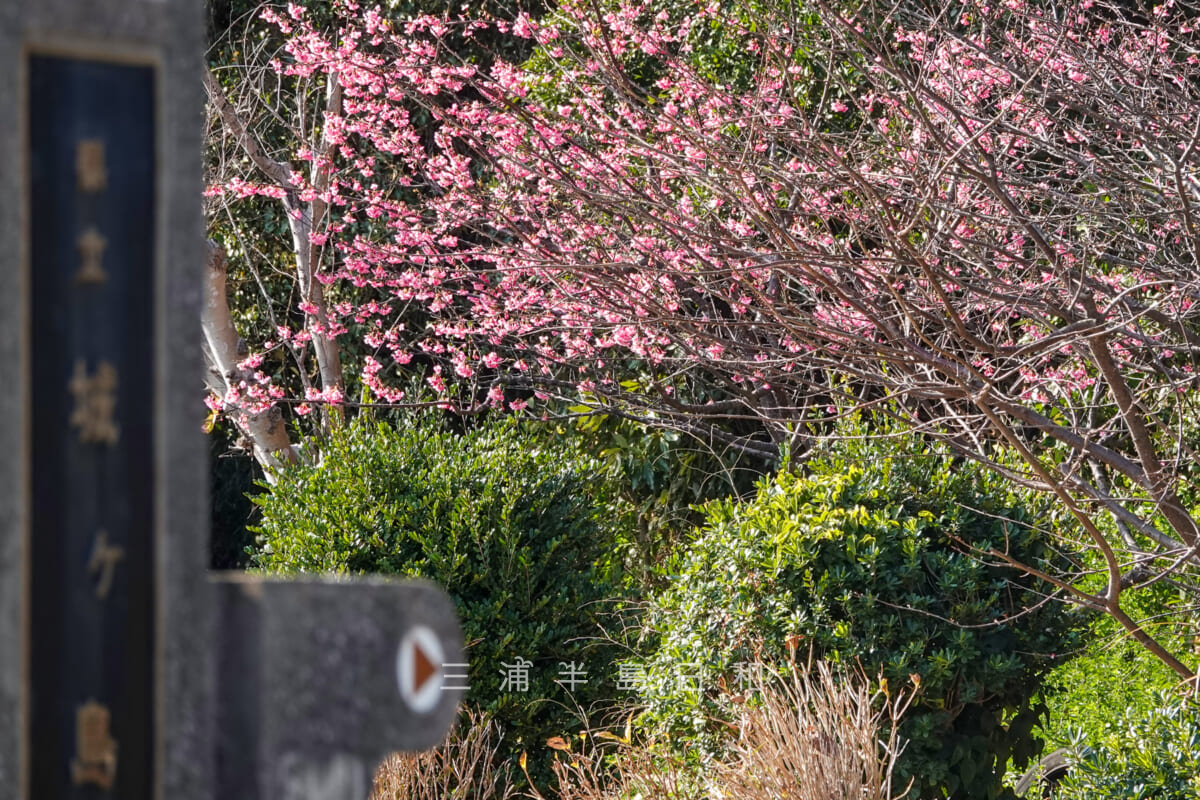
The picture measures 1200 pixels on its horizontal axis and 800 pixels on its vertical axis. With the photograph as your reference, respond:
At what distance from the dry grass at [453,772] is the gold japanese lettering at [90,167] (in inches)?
104

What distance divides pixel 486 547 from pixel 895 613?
1.63 m

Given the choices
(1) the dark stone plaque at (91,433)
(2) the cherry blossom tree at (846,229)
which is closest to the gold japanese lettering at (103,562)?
(1) the dark stone plaque at (91,433)

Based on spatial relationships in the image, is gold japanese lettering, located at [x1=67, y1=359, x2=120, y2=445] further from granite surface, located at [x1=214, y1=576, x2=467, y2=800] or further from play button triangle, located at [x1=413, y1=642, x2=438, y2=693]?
play button triangle, located at [x1=413, y1=642, x2=438, y2=693]

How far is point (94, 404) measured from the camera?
1.25m

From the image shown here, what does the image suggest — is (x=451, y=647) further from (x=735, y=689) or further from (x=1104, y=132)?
(x=1104, y=132)

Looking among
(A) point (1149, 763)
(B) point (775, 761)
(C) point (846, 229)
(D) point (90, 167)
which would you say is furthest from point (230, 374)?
(D) point (90, 167)

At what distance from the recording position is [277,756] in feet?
4.38

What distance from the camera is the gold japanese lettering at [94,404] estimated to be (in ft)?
4.11

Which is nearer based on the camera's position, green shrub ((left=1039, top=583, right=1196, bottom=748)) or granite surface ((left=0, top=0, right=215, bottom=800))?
granite surface ((left=0, top=0, right=215, bottom=800))

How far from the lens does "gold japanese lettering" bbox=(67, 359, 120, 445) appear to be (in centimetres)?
125

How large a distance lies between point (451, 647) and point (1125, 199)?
3.06 m

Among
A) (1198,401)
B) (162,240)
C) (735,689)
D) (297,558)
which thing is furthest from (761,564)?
(162,240)

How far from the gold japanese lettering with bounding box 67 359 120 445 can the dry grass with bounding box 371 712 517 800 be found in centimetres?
252

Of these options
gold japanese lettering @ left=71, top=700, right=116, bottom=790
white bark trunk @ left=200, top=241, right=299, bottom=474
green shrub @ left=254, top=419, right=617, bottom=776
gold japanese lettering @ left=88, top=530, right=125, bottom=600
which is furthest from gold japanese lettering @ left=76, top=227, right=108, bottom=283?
white bark trunk @ left=200, top=241, right=299, bottom=474
